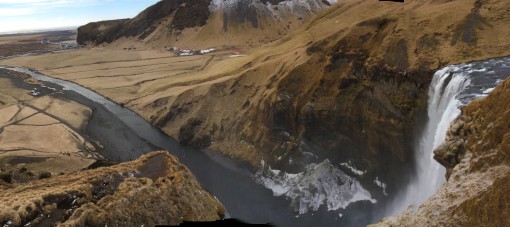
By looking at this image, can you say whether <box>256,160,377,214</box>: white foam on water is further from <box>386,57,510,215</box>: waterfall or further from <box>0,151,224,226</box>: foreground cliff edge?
<box>0,151,224,226</box>: foreground cliff edge

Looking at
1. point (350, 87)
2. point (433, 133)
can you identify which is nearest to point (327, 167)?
point (350, 87)

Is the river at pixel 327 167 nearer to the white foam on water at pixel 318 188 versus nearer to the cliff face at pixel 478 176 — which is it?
the white foam on water at pixel 318 188

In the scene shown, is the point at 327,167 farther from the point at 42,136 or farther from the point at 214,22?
the point at 214,22

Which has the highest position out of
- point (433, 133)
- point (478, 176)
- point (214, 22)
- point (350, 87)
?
point (214, 22)

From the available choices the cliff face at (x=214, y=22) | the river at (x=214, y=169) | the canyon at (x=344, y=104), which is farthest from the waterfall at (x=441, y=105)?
the cliff face at (x=214, y=22)

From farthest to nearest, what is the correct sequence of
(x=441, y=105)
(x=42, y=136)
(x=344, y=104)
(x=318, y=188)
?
(x=42, y=136), (x=344, y=104), (x=318, y=188), (x=441, y=105)

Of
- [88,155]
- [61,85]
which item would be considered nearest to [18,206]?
[88,155]
